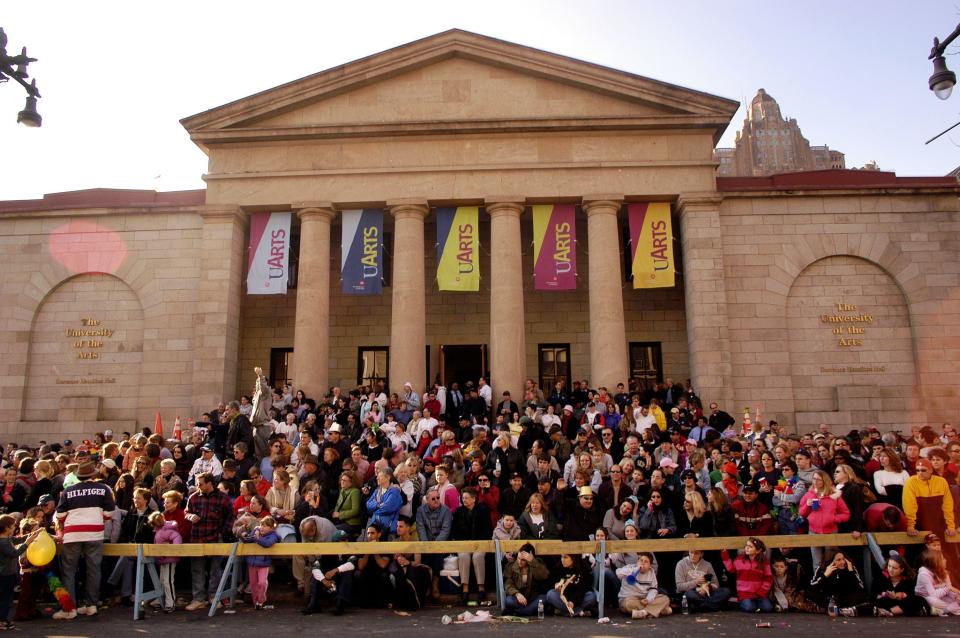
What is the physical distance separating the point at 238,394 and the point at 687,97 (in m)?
17.5

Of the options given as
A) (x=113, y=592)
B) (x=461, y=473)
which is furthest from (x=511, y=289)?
(x=113, y=592)

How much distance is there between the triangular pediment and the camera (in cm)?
2447

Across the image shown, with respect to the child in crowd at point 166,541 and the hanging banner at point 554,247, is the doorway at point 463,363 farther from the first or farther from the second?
the child in crowd at point 166,541

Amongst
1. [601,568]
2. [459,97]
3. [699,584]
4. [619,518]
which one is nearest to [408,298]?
[459,97]

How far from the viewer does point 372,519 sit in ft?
40.2

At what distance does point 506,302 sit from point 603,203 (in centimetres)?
438

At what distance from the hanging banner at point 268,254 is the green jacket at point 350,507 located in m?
12.5

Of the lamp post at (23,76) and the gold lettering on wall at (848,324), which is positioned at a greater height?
the lamp post at (23,76)

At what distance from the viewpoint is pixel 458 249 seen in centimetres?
2428

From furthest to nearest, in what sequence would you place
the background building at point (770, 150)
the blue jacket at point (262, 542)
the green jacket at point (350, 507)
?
the background building at point (770, 150)
the green jacket at point (350, 507)
the blue jacket at point (262, 542)

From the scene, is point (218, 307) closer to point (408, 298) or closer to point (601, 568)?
point (408, 298)

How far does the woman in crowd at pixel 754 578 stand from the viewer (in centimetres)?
1106

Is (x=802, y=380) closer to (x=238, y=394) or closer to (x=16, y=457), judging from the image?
(x=238, y=394)

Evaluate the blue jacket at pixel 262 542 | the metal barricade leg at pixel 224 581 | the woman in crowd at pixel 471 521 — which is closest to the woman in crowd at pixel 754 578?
the woman in crowd at pixel 471 521
